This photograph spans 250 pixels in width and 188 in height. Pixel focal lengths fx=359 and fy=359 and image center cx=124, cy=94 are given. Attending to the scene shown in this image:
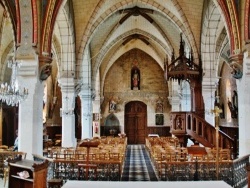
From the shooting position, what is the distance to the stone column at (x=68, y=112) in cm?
1659

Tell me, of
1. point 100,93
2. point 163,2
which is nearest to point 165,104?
point 100,93

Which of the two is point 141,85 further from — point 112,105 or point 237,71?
point 237,71

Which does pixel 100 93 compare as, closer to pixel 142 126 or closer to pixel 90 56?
pixel 142 126

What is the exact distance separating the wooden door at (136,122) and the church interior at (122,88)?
82mm

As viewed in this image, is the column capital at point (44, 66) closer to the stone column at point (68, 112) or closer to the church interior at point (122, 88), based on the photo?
the church interior at point (122, 88)

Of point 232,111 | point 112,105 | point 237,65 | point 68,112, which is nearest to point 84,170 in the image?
point 237,65

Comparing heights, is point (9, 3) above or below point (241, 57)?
above

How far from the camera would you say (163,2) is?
1750 centimetres

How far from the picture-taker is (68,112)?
55.6 feet

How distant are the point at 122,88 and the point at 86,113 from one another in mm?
7923

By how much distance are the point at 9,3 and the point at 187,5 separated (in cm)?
825

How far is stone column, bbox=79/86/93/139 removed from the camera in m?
21.6

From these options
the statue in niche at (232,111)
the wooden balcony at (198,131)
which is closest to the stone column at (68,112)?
the wooden balcony at (198,131)

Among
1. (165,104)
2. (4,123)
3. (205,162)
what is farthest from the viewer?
(165,104)
